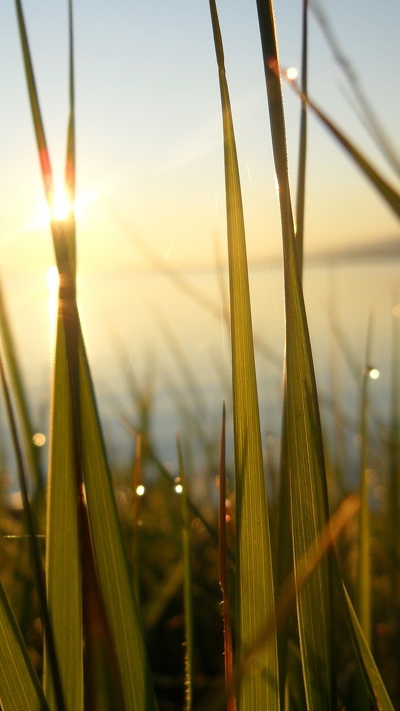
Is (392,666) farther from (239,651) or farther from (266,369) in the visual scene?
(266,369)

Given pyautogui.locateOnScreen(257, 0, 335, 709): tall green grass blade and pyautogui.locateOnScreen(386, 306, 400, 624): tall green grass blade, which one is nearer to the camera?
pyautogui.locateOnScreen(257, 0, 335, 709): tall green grass blade

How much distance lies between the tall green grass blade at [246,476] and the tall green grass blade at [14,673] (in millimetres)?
124

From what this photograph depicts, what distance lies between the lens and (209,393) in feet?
7.20

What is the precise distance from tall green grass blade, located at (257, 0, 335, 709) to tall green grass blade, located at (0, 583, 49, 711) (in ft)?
0.54

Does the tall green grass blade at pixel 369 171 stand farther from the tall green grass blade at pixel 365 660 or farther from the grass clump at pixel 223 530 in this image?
the tall green grass blade at pixel 365 660

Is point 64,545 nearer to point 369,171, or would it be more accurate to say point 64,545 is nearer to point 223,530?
point 223,530

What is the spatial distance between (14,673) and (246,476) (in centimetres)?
18

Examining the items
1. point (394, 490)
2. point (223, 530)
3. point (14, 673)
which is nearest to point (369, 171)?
point (223, 530)

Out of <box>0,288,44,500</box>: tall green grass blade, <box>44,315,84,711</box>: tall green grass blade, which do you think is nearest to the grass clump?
<box>44,315,84,711</box>: tall green grass blade

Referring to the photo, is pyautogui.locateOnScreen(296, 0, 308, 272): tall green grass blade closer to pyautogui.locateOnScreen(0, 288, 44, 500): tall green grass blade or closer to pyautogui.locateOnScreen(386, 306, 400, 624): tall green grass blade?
pyautogui.locateOnScreen(0, 288, 44, 500): tall green grass blade

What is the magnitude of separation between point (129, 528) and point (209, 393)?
106cm

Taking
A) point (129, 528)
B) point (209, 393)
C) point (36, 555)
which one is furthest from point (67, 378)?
point (209, 393)

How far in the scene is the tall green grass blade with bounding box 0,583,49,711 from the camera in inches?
16.1

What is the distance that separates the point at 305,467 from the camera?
0.40 meters
